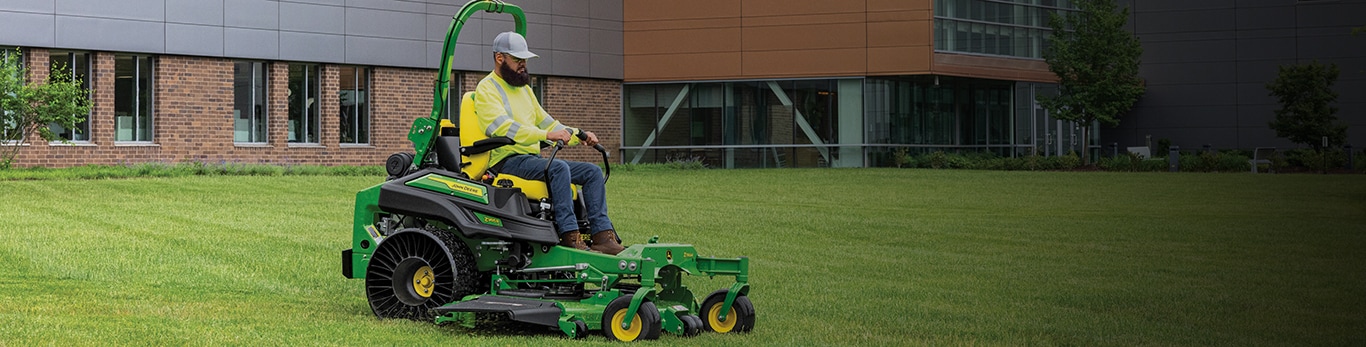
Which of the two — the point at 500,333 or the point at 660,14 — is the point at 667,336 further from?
the point at 660,14

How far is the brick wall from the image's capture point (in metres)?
33.4

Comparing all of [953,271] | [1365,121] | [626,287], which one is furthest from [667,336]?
[1365,121]

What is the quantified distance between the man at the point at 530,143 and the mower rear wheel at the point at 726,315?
613mm

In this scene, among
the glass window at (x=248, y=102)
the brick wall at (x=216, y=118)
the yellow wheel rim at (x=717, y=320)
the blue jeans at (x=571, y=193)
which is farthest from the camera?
the glass window at (x=248, y=102)

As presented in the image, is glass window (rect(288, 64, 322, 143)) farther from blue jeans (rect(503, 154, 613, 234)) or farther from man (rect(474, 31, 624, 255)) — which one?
blue jeans (rect(503, 154, 613, 234))

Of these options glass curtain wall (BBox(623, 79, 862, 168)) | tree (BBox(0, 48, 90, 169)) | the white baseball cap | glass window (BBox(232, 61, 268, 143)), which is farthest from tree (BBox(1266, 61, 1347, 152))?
the white baseball cap

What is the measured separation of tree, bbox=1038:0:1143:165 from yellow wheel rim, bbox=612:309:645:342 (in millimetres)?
35921

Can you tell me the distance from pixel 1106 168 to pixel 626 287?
33746 mm

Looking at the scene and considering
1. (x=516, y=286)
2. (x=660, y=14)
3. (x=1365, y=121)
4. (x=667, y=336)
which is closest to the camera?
(x=667, y=336)

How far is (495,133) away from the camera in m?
9.26

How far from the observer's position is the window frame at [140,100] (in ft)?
111

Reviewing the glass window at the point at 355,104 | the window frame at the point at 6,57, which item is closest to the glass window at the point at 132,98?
the window frame at the point at 6,57

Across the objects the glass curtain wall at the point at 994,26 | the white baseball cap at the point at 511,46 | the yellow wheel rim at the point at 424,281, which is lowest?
the yellow wheel rim at the point at 424,281

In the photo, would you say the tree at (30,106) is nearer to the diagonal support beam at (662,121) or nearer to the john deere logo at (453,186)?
the diagonal support beam at (662,121)
